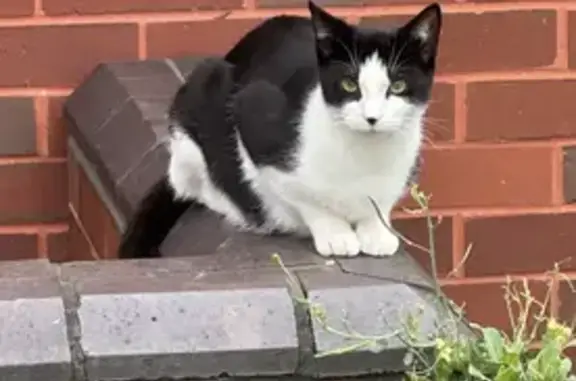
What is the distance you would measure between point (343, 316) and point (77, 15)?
4.12 feet

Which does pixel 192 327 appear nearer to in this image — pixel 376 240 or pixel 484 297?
pixel 376 240

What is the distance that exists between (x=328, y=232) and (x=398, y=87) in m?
0.23

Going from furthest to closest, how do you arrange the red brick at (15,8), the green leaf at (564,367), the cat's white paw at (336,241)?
the red brick at (15,8) < the cat's white paw at (336,241) < the green leaf at (564,367)

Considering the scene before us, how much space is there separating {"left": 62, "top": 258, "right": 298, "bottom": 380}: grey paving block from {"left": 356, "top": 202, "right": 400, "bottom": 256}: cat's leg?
0.35 meters

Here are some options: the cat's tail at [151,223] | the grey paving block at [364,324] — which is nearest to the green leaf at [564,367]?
the grey paving block at [364,324]

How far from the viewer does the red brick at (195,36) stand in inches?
110

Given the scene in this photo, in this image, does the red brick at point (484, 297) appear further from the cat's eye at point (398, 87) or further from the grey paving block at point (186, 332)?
the grey paving block at point (186, 332)

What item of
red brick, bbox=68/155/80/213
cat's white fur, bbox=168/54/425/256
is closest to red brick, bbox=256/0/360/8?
red brick, bbox=68/155/80/213

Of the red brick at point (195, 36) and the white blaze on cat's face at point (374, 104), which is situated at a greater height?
the white blaze on cat's face at point (374, 104)

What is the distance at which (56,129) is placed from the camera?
9.32 ft

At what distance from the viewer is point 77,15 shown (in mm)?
2777

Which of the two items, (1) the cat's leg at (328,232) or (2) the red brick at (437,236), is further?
(2) the red brick at (437,236)

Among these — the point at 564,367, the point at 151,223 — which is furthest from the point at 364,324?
the point at 151,223

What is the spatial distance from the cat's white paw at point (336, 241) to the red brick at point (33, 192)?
0.86 metres
